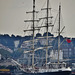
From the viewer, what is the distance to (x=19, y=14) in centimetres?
835

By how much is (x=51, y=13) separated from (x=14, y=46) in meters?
1.16

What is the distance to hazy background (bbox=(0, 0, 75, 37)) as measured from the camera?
8.31 meters

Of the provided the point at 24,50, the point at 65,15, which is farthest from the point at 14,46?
the point at 65,15

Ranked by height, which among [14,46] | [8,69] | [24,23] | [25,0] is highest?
[25,0]

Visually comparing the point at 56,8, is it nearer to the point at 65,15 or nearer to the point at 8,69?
the point at 65,15

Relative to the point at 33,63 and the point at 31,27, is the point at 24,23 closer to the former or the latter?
the point at 31,27

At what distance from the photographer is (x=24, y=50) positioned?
8.30 meters

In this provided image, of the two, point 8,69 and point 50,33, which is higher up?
point 50,33

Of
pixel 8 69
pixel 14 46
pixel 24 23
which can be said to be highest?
pixel 24 23

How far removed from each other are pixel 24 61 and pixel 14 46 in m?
0.42

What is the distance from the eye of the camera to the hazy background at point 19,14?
831 cm

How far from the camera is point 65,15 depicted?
8.38m

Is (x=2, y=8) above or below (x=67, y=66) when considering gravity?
above

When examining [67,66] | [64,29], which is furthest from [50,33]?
[67,66]
